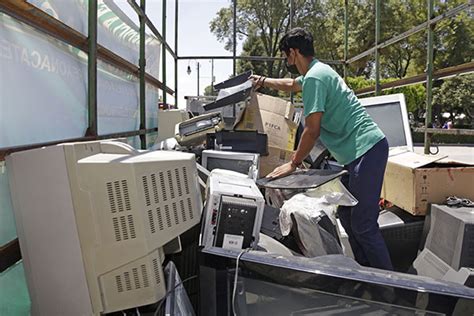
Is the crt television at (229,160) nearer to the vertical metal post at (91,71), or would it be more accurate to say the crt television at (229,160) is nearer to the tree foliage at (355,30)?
the vertical metal post at (91,71)

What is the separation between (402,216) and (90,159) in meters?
2.00

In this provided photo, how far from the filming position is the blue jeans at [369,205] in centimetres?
218

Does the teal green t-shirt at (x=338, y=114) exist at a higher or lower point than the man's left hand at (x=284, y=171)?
higher

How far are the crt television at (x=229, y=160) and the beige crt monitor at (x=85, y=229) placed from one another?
1.27m

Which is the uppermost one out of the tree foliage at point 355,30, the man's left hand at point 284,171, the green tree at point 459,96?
the tree foliage at point 355,30

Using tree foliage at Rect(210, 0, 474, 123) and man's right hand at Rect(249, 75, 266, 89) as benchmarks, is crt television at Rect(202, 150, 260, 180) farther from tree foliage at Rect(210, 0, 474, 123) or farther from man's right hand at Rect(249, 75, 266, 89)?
tree foliage at Rect(210, 0, 474, 123)

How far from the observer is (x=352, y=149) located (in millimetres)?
2264

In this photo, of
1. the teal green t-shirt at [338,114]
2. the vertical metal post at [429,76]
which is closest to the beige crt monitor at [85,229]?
the teal green t-shirt at [338,114]

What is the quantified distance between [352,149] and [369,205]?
31 cm

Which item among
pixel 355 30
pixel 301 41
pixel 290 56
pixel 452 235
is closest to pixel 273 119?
pixel 290 56

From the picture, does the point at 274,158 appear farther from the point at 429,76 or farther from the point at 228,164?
the point at 429,76

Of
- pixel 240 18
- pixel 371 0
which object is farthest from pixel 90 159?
pixel 371 0

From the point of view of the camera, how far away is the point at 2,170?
4.14 ft

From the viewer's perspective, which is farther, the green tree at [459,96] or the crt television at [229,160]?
the green tree at [459,96]
